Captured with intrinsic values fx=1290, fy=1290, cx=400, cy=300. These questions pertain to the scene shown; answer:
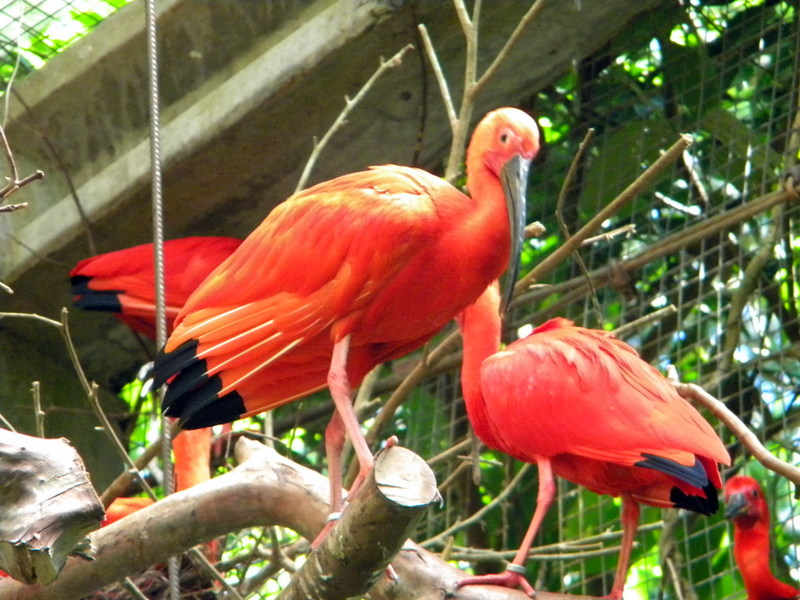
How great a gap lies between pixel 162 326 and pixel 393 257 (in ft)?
1.87

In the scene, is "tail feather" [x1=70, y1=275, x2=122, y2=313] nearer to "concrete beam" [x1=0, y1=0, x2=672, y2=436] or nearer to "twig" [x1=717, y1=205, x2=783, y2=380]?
"concrete beam" [x1=0, y1=0, x2=672, y2=436]

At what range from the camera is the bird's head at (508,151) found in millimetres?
2918

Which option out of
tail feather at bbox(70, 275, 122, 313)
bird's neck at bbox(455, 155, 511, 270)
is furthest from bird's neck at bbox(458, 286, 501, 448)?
tail feather at bbox(70, 275, 122, 313)

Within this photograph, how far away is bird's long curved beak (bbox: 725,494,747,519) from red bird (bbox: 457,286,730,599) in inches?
27.7

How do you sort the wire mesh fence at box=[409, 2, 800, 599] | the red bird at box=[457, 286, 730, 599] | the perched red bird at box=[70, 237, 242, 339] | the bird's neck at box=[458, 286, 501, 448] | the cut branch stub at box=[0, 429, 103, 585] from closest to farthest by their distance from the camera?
the cut branch stub at box=[0, 429, 103, 585] → the red bird at box=[457, 286, 730, 599] → the bird's neck at box=[458, 286, 501, 448] → the wire mesh fence at box=[409, 2, 800, 599] → the perched red bird at box=[70, 237, 242, 339]

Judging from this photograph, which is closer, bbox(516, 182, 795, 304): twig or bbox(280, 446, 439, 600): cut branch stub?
bbox(280, 446, 439, 600): cut branch stub

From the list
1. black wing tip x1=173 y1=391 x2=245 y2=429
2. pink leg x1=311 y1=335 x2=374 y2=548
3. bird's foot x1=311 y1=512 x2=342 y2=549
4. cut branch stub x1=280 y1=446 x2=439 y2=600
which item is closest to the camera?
cut branch stub x1=280 y1=446 x2=439 y2=600

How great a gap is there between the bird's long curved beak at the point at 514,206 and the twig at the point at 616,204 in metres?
0.18

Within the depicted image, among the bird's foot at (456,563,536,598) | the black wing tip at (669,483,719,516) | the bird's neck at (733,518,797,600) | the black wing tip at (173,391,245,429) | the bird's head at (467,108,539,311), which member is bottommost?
the bird's neck at (733,518,797,600)

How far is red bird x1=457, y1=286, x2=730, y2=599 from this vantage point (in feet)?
10.6

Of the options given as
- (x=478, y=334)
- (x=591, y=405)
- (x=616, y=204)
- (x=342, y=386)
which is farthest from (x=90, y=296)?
(x=616, y=204)

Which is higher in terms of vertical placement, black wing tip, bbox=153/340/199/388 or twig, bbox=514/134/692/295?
twig, bbox=514/134/692/295

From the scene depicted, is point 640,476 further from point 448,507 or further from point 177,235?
point 177,235

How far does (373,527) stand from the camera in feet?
6.94
